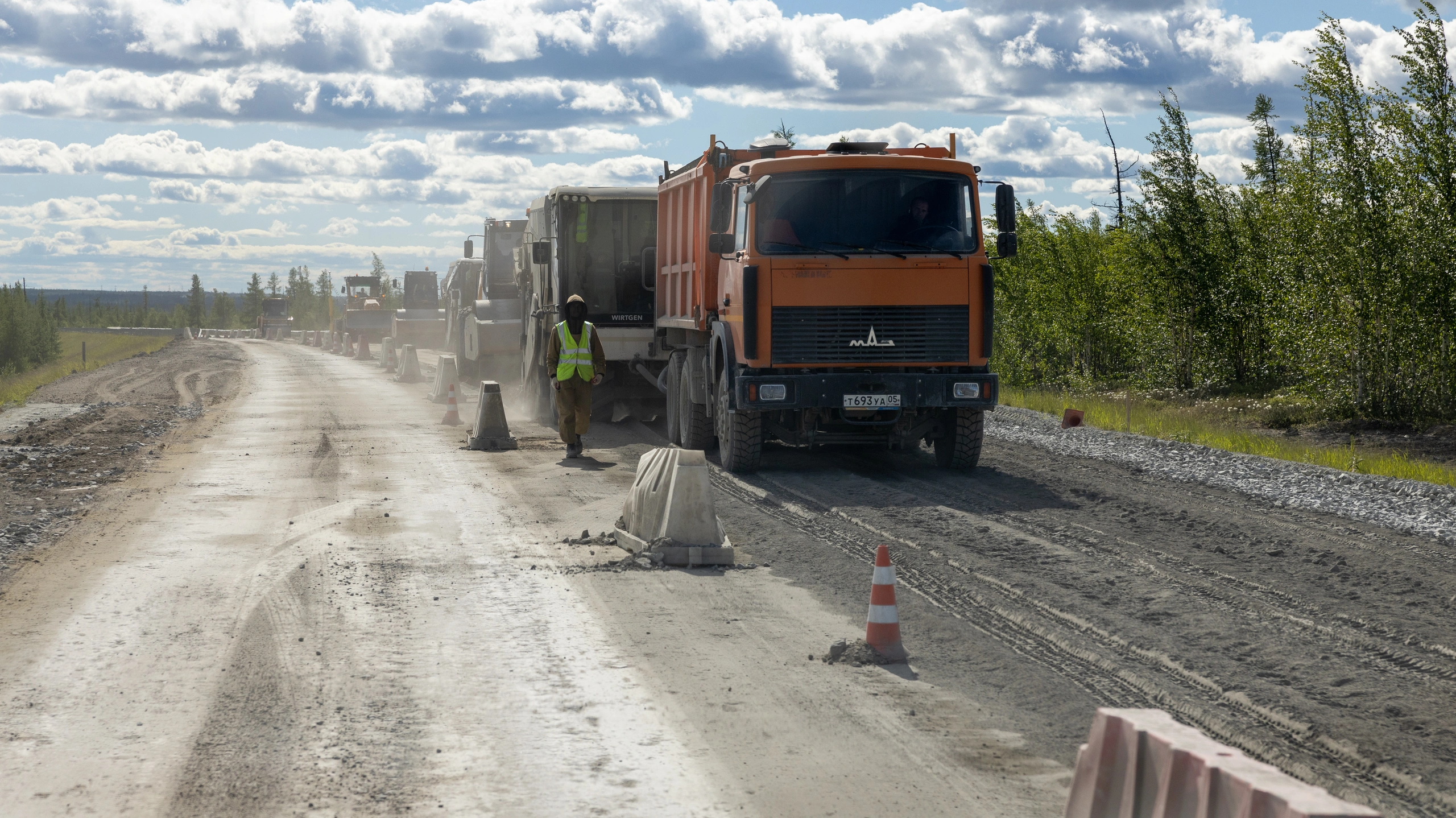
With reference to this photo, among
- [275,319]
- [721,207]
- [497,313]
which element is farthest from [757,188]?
[275,319]

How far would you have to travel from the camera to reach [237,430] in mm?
18609

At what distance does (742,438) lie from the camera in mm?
13133

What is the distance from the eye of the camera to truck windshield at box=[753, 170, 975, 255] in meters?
12.6

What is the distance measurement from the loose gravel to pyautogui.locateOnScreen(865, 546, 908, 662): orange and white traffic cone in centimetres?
542

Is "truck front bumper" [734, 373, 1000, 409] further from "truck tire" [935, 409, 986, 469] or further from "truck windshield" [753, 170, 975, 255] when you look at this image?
"truck windshield" [753, 170, 975, 255]

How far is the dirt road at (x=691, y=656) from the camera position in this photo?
15.1 feet

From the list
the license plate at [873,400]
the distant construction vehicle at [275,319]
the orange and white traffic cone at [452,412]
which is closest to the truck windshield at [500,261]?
the orange and white traffic cone at [452,412]

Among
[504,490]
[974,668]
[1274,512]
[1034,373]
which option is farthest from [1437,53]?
[974,668]

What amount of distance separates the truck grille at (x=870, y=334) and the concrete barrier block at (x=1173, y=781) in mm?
9051

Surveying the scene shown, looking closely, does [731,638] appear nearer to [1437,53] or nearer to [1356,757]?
[1356,757]

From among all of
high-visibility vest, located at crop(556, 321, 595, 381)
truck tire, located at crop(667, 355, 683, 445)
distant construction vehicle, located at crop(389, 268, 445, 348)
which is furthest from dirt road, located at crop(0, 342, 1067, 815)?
distant construction vehicle, located at crop(389, 268, 445, 348)

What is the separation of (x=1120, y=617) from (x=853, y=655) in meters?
1.72

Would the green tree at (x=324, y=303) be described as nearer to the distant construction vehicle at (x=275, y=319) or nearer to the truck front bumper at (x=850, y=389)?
the distant construction vehicle at (x=275, y=319)

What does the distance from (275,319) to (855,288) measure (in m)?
78.7
